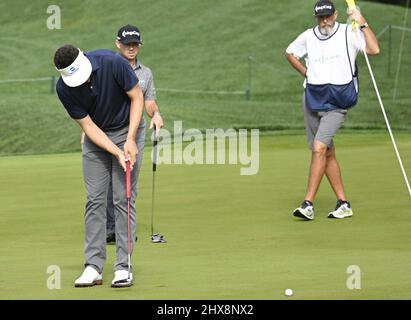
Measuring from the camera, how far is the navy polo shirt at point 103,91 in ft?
29.0

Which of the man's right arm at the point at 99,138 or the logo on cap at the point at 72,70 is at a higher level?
the logo on cap at the point at 72,70

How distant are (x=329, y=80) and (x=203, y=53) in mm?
28560

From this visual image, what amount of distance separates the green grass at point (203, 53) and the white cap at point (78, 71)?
1886cm

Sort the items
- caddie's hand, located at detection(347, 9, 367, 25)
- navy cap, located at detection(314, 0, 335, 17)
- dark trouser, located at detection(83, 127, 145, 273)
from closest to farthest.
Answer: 1. dark trouser, located at detection(83, 127, 145, 273)
2. caddie's hand, located at detection(347, 9, 367, 25)
3. navy cap, located at detection(314, 0, 335, 17)

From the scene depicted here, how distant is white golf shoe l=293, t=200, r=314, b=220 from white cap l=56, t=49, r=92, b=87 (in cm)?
428

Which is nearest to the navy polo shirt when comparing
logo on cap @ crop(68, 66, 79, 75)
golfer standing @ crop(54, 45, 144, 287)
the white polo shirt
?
golfer standing @ crop(54, 45, 144, 287)

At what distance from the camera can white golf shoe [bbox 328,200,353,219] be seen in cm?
1269

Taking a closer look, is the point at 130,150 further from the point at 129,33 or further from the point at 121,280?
the point at 129,33

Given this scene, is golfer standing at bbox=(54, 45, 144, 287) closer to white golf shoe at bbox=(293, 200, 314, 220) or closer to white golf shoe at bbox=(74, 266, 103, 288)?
white golf shoe at bbox=(74, 266, 103, 288)

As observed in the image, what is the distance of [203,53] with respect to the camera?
4116 cm

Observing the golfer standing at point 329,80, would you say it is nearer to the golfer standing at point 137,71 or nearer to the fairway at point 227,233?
the fairway at point 227,233

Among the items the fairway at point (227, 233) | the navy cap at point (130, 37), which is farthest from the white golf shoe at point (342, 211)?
the navy cap at point (130, 37)

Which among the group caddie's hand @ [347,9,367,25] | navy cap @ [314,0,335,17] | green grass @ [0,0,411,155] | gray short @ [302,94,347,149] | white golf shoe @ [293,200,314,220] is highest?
green grass @ [0,0,411,155]
